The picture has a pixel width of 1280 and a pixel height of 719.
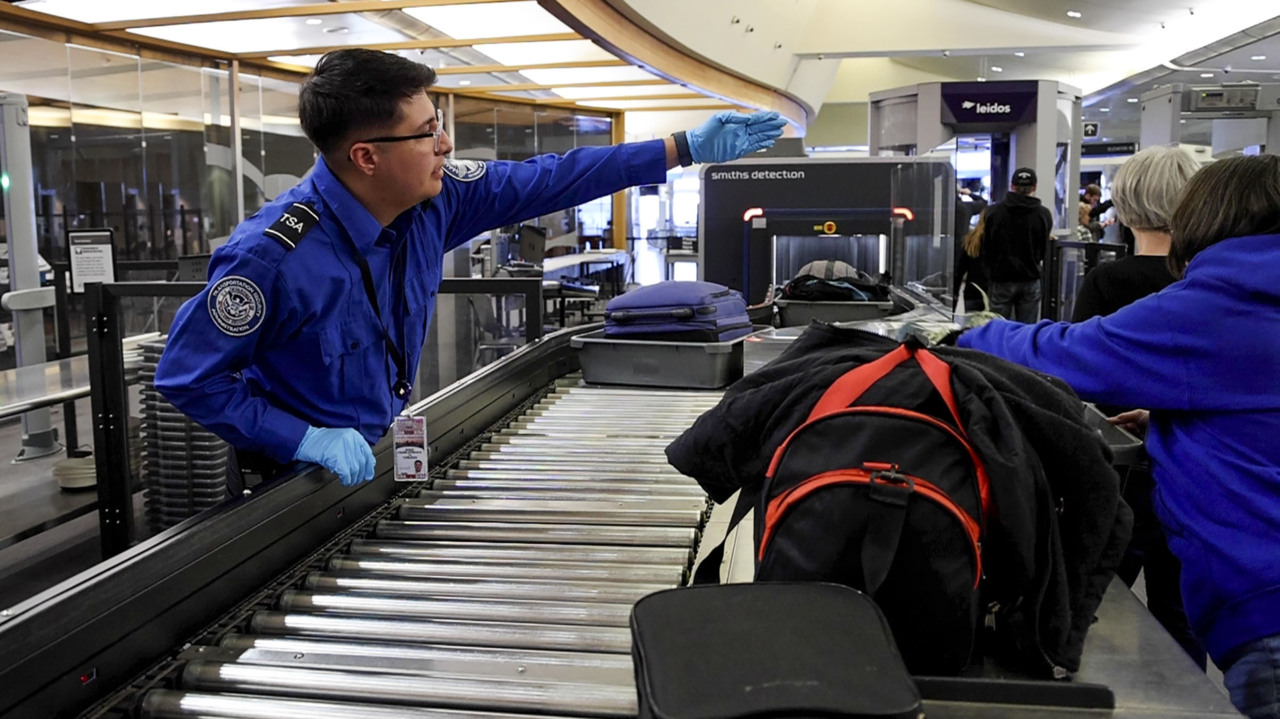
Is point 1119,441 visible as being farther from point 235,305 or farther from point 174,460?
point 174,460

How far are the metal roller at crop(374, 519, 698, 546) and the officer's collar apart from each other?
0.64m

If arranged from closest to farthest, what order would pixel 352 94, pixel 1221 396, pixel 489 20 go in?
pixel 1221 396 < pixel 352 94 < pixel 489 20

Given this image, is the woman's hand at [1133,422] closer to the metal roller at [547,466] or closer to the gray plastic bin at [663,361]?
the metal roller at [547,466]

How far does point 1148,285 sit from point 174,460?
4183 millimetres

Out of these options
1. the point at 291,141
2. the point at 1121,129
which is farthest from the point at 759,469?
the point at 1121,129

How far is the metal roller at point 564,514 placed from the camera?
225cm

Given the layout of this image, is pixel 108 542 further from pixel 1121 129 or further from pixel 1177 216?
pixel 1121 129

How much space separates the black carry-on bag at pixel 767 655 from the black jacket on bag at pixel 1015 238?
7806 millimetres

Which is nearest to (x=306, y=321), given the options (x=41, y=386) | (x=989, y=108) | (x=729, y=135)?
(x=729, y=135)

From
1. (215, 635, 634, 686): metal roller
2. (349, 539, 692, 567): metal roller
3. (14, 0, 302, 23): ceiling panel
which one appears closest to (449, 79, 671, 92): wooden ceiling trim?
(14, 0, 302, 23): ceiling panel

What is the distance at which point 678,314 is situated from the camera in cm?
338

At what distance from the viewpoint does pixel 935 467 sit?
126 cm

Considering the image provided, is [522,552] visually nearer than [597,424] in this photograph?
Yes

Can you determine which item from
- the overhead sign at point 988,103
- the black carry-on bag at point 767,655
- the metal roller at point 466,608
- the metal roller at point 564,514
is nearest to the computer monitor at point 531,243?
the overhead sign at point 988,103
